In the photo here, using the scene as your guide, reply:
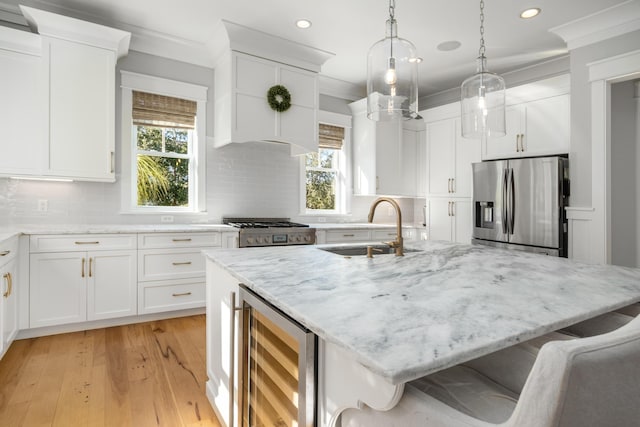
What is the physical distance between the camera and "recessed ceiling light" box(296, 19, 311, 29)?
11.1 ft

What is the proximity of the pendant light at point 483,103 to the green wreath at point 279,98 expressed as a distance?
85.7 inches

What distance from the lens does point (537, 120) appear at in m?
3.83

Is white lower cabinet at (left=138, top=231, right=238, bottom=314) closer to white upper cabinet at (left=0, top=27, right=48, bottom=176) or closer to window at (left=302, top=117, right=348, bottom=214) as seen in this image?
white upper cabinet at (left=0, top=27, right=48, bottom=176)

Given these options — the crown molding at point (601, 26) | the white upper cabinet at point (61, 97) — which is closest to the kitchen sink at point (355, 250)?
the white upper cabinet at point (61, 97)

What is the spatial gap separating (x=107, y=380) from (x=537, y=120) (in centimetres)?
439

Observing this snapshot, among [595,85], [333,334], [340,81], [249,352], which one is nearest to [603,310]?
[333,334]

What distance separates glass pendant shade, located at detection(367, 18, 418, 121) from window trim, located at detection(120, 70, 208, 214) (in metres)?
2.68

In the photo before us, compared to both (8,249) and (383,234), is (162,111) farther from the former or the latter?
(383,234)

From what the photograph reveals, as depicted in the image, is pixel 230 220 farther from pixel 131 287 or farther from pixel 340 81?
pixel 340 81

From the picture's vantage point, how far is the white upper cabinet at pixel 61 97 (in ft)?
9.96

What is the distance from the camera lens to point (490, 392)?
1074 millimetres

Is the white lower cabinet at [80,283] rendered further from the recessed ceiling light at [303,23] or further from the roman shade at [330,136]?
the roman shade at [330,136]

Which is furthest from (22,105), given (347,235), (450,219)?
(450,219)

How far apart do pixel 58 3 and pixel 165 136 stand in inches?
55.4
